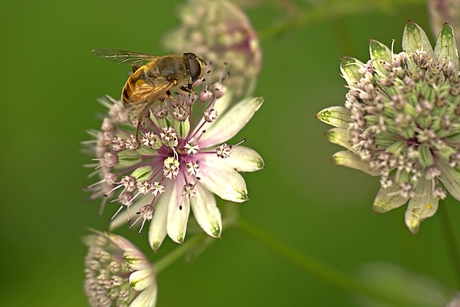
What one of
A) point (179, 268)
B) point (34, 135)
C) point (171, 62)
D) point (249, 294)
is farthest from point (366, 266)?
point (34, 135)

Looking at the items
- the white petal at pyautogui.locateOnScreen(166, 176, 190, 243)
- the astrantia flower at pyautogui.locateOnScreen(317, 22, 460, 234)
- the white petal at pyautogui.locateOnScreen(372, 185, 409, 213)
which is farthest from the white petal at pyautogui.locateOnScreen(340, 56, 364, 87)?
the white petal at pyautogui.locateOnScreen(166, 176, 190, 243)

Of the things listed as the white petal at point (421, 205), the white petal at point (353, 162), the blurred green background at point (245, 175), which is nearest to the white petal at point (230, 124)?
the white petal at point (353, 162)

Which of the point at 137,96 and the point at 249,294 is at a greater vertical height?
the point at 137,96

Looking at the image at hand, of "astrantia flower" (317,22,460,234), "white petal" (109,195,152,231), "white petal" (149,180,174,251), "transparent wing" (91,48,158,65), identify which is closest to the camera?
"astrantia flower" (317,22,460,234)

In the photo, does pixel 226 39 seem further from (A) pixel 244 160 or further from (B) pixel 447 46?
(B) pixel 447 46

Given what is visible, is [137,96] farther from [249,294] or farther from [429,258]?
[429,258]

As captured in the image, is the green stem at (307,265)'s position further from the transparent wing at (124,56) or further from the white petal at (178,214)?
the transparent wing at (124,56)

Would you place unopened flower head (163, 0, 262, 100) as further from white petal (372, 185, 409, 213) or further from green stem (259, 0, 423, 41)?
white petal (372, 185, 409, 213)
